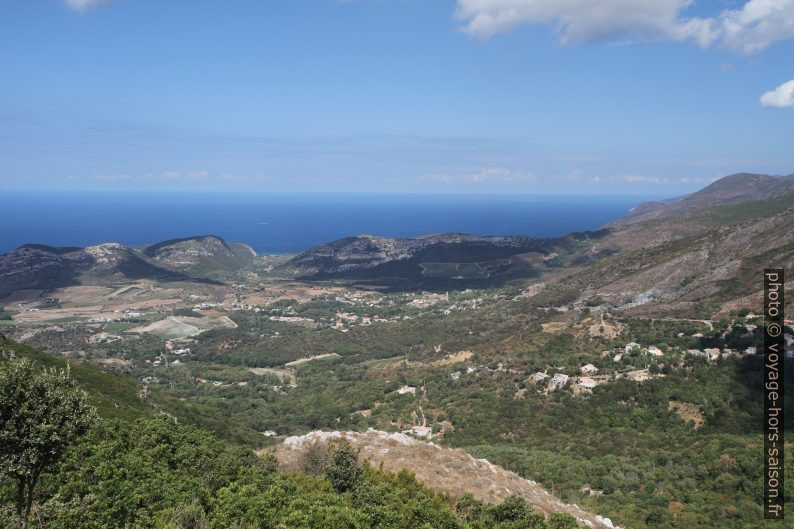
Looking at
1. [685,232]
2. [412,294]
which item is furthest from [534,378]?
[685,232]

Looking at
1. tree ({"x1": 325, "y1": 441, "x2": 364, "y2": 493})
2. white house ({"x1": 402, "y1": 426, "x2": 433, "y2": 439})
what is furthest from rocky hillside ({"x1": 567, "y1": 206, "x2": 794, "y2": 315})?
tree ({"x1": 325, "y1": 441, "x2": 364, "y2": 493})

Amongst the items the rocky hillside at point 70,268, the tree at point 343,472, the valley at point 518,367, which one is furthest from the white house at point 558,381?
the rocky hillside at point 70,268

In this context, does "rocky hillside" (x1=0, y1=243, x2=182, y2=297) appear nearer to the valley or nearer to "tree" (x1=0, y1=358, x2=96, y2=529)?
the valley

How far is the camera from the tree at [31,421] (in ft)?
45.5

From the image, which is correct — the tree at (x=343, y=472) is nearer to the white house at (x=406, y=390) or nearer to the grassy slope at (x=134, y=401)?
the grassy slope at (x=134, y=401)

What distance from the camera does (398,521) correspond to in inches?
790

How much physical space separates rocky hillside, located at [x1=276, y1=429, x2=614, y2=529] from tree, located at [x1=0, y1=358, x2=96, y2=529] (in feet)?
62.4

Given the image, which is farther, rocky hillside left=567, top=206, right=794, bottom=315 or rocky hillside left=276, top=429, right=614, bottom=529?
rocky hillside left=567, top=206, right=794, bottom=315

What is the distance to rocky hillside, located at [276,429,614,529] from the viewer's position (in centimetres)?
2812

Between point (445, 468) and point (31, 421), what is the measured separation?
23479 millimetres

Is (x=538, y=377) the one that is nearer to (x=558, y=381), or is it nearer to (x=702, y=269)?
(x=558, y=381)

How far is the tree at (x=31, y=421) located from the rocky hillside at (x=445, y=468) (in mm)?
19021

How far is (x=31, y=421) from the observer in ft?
46.2

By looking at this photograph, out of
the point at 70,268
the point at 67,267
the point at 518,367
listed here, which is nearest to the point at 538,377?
the point at 518,367
